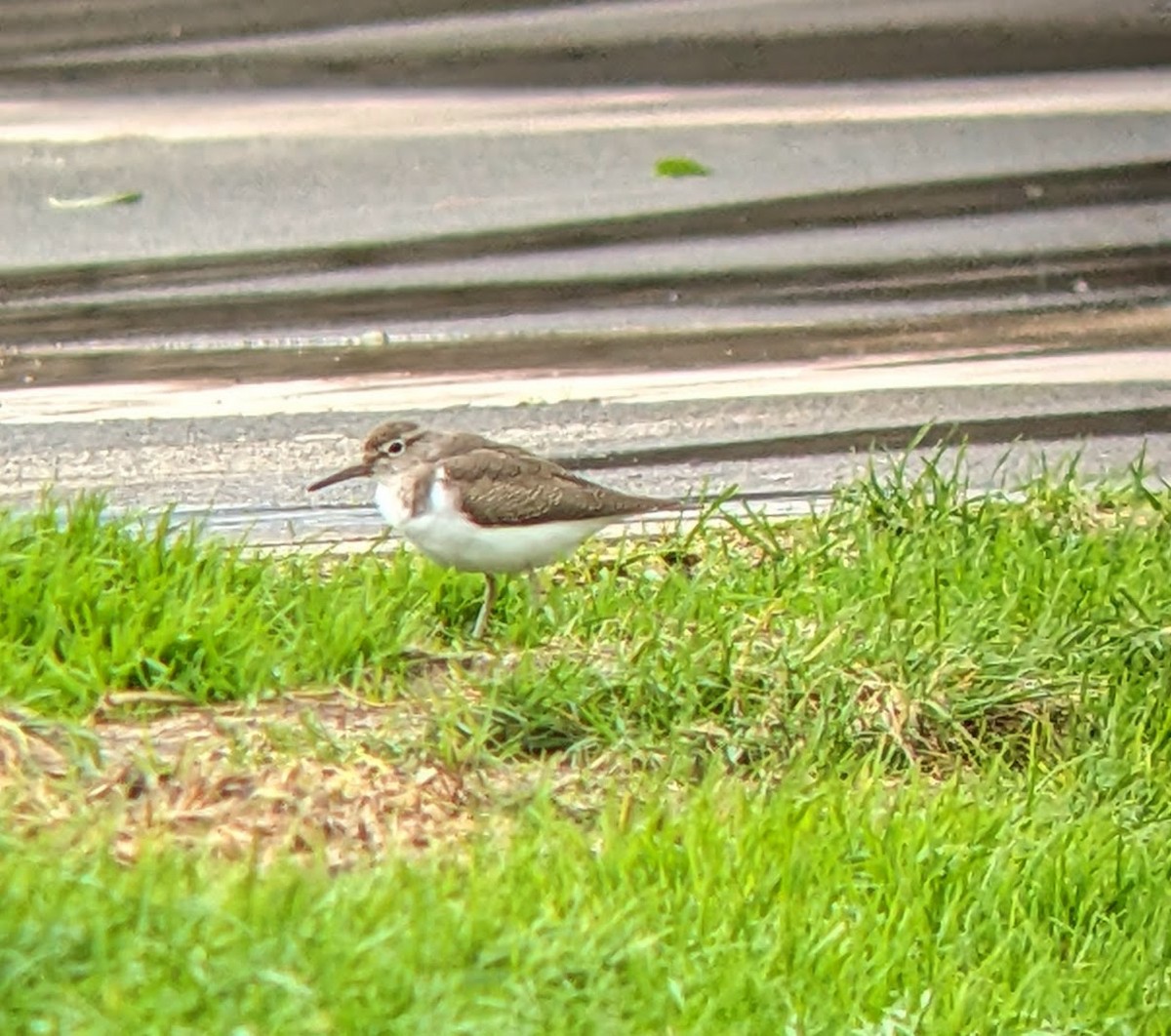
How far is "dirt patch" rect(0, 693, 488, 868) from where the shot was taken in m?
6.20

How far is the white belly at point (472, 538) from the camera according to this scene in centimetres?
758

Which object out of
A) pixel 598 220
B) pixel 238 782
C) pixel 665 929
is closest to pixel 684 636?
pixel 238 782

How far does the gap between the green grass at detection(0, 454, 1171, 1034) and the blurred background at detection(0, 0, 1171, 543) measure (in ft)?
5.78

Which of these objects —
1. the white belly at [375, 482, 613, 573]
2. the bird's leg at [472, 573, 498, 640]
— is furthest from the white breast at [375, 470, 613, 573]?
the bird's leg at [472, 573, 498, 640]

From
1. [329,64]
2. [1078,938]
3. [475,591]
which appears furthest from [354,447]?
[1078,938]

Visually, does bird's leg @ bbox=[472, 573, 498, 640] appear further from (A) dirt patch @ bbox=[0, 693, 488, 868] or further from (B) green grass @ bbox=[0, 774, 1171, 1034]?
(B) green grass @ bbox=[0, 774, 1171, 1034]

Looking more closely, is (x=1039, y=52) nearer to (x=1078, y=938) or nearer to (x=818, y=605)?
(x=818, y=605)

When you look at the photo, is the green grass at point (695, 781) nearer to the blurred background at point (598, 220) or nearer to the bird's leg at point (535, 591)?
the bird's leg at point (535, 591)

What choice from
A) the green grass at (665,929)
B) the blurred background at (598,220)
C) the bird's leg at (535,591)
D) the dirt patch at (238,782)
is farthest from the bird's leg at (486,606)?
the blurred background at (598,220)

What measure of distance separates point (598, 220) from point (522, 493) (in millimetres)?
4577

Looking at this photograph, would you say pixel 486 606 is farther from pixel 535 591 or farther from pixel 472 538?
pixel 472 538

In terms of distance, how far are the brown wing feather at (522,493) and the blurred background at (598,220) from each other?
2.38 m

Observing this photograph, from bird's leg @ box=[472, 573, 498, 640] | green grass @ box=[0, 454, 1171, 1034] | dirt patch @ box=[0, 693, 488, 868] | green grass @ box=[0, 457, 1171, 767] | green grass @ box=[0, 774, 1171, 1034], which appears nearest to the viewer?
green grass @ box=[0, 774, 1171, 1034]

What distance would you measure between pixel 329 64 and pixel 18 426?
276 centimetres
